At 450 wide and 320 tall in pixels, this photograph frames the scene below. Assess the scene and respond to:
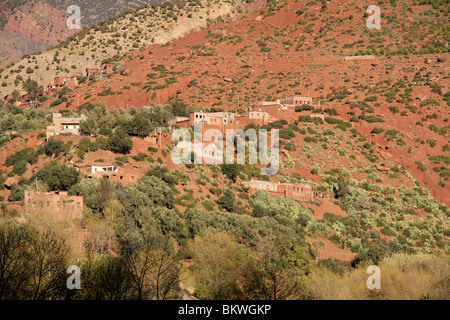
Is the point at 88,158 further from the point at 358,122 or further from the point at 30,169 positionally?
the point at 358,122

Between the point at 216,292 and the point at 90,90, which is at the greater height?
the point at 90,90

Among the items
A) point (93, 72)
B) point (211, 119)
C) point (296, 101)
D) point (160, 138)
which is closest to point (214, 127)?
point (211, 119)

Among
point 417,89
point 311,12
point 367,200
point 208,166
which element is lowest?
point 367,200

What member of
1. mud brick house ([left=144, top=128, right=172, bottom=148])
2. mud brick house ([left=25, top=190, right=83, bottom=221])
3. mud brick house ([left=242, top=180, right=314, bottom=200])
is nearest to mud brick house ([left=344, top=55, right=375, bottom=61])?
mud brick house ([left=242, top=180, right=314, bottom=200])

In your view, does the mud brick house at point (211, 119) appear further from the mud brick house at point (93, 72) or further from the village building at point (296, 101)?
the mud brick house at point (93, 72)

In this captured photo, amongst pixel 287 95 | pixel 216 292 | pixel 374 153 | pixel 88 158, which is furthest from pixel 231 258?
pixel 287 95

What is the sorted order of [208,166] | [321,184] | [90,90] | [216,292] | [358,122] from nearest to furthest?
[216,292] → [208,166] → [321,184] → [358,122] → [90,90]

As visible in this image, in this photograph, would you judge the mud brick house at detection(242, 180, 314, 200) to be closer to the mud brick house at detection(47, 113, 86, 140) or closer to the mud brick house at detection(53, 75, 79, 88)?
the mud brick house at detection(47, 113, 86, 140)
